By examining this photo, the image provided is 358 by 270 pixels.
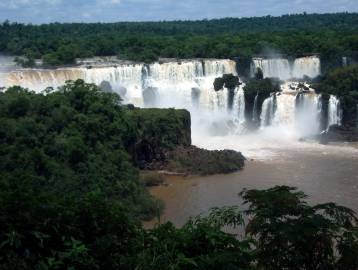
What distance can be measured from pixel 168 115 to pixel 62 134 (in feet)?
23.5

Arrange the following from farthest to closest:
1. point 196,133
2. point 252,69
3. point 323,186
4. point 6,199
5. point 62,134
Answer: point 252,69 → point 196,133 → point 323,186 → point 62,134 → point 6,199

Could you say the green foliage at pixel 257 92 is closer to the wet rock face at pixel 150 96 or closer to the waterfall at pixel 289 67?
the wet rock face at pixel 150 96

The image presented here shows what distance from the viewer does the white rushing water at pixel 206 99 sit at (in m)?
33.4

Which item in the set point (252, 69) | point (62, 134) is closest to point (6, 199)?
point (62, 134)

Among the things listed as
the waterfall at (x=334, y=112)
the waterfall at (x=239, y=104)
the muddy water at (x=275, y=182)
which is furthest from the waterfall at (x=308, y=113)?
the muddy water at (x=275, y=182)

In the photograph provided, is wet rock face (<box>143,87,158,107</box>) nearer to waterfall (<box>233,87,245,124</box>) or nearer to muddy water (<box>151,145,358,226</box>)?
waterfall (<box>233,87,245,124</box>)

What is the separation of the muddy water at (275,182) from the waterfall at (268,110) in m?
5.70

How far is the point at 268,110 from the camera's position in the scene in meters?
34.9

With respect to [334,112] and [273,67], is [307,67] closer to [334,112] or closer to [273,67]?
[273,67]

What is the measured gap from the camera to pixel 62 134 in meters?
21.6

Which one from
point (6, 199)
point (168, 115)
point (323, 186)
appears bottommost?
point (323, 186)

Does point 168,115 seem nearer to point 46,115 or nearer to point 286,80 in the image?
point 46,115

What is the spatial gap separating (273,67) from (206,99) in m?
7.88

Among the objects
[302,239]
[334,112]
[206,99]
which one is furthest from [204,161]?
[302,239]
